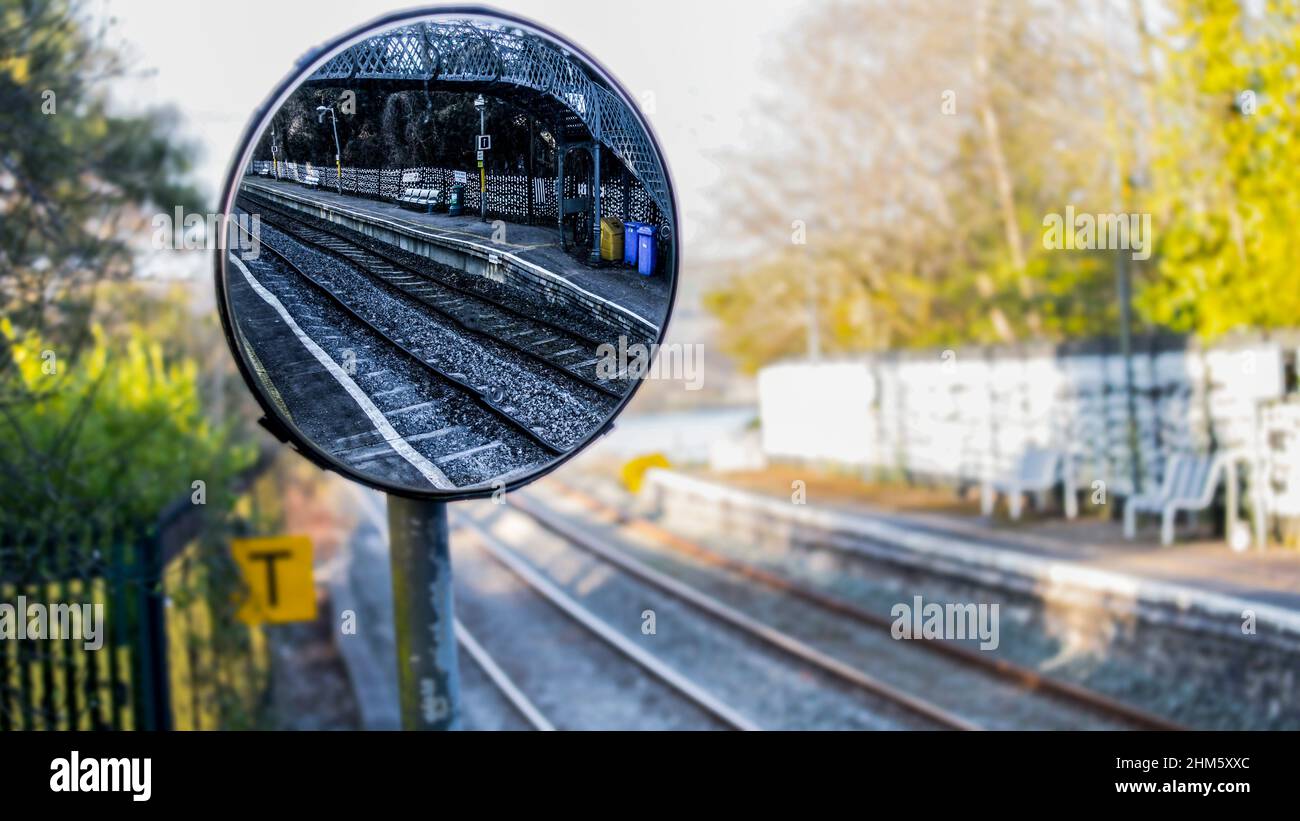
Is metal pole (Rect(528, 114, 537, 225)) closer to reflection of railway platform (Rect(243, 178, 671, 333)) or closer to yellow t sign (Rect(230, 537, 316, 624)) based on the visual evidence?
reflection of railway platform (Rect(243, 178, 671, 333))

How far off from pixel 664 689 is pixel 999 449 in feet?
35.7

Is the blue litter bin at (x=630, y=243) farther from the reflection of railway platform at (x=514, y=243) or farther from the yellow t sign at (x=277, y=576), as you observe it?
the yellow t sign at (x=277, y=576)

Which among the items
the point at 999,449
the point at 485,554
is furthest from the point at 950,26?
the point at 485,554

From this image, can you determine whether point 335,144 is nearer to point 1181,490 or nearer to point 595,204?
point 595,204

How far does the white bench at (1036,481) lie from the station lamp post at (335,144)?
1689cm

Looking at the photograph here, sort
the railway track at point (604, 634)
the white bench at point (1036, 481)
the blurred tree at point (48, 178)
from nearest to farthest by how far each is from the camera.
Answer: the blurred tree at point (48, 178) < the railway track at point (604, 634) < the white bench at point (1036, 481)

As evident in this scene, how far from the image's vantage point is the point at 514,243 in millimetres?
1753

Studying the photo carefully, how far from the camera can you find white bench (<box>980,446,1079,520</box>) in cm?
1758

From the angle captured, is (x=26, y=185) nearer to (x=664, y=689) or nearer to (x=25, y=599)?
(x=25, y=599)

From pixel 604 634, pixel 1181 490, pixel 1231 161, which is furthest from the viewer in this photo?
pixel 1231 161

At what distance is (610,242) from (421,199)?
0.27 meters

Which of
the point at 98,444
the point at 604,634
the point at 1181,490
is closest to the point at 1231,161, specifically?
the point at 1181,490

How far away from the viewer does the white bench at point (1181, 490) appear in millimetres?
14148

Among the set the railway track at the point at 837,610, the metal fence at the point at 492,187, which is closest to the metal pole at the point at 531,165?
the metal fence at the point at 492,187
